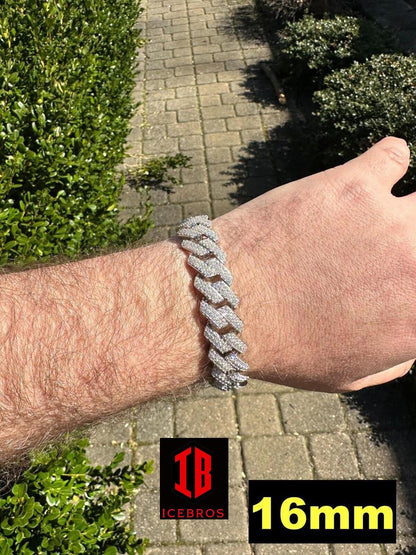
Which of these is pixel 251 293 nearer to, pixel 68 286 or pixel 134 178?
pixel 68 286

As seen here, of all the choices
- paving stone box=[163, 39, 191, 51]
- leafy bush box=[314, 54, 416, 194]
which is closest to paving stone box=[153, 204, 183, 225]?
leafy bush box=[314, 54, 416, 194]

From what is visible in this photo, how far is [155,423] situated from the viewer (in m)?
3.79

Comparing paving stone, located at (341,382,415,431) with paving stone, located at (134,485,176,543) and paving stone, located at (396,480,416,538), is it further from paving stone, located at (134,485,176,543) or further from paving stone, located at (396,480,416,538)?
paving stone, located at (134,485,176,543)

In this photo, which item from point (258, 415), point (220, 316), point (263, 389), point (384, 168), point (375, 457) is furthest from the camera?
point (263, 389)

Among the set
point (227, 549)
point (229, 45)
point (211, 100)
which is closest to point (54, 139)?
point (227, 549)

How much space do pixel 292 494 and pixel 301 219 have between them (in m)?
2.39

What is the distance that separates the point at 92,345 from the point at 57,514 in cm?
92

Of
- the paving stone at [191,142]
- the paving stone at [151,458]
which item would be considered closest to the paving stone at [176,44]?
the paving stone at [191,142]

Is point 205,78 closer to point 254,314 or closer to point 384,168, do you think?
point 384,168

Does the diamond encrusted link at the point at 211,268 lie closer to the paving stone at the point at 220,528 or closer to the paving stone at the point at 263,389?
the paving stone at the point at 220,528

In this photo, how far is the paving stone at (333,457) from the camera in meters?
3.42

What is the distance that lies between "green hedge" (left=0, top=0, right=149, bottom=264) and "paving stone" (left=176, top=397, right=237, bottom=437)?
1.41 meters

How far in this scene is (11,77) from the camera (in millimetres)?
3137

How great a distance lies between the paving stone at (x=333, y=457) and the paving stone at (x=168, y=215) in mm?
2726
